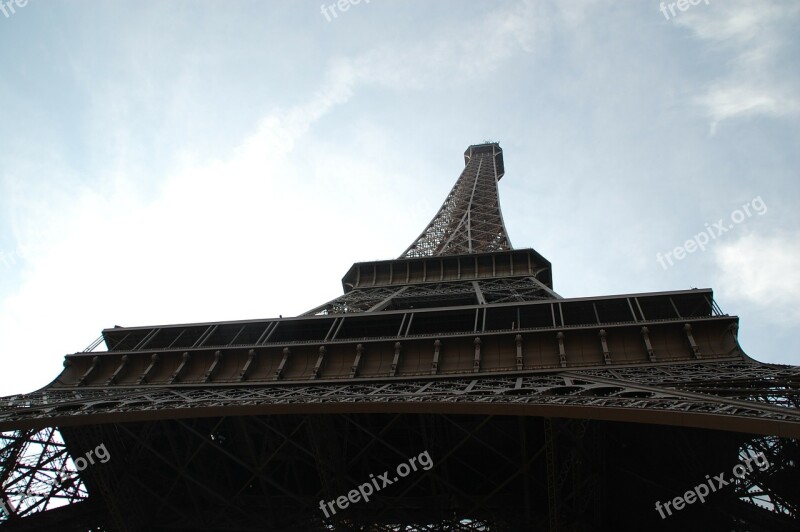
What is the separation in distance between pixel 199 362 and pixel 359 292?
53.3 ft

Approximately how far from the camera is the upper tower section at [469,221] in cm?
5012

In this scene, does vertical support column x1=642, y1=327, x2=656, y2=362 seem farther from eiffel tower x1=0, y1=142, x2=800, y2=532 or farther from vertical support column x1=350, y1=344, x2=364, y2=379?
vertical support column x1=350, y1=344, x2=364, y2=379

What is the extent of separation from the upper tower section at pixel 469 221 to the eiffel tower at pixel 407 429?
75.2ft

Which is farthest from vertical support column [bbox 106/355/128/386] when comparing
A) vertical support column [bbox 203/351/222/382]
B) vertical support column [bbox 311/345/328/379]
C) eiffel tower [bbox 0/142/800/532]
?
vertical support column [bbox 311/345/328/379]

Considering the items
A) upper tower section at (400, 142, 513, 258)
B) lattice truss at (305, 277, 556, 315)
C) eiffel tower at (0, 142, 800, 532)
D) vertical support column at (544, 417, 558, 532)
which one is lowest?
vertical support column at (544, 417, 558, 532)

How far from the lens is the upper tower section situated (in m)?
50.1

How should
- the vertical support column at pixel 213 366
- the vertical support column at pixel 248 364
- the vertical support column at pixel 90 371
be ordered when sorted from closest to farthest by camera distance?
the vertical support column at pixel 248 364 → the vertical support column at pixel 213 366 → the vertical support column at pixel 90 371

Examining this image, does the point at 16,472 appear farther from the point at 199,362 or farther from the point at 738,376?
the point at 738,376

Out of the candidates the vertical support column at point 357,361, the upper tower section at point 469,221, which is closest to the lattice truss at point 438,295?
the upper tower section at point 469,221

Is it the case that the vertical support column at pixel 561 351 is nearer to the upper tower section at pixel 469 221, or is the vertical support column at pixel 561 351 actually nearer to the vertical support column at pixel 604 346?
the vertical support column at pixel 604 346

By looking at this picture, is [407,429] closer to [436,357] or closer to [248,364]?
[436,357]

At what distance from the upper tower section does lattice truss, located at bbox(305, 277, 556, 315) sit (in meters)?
6.61

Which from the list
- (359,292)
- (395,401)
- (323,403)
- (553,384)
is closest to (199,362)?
(323,403)

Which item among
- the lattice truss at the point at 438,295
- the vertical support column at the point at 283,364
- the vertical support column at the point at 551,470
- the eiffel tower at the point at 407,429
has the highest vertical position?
the lattice truss at the point at 438,295
